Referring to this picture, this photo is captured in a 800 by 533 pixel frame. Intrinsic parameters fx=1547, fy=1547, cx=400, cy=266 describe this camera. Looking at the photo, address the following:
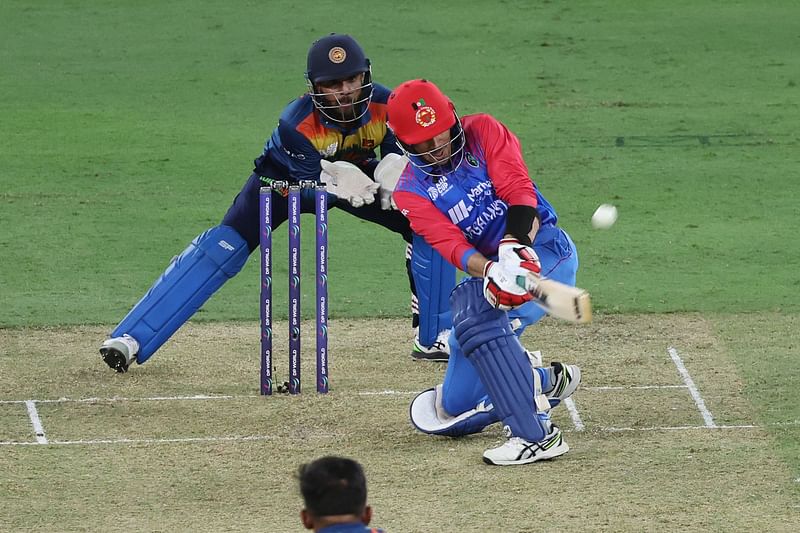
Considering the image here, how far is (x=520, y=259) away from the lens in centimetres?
671

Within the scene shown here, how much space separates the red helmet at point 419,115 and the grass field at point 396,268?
147 centimetres

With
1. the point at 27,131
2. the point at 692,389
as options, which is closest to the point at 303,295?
the point at 692,389

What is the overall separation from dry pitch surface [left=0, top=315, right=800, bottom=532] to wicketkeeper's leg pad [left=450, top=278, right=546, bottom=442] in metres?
0.21

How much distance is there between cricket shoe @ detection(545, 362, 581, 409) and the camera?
291 inches

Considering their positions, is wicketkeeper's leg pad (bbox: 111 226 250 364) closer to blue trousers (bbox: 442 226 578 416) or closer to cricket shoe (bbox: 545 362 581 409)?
blue trousers (bbox: 442 226 578 416)

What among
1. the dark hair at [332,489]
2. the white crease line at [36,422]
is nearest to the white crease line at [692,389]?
the white crease line at [36,422]

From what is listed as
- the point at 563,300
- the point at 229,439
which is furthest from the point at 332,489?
the point at 229,439

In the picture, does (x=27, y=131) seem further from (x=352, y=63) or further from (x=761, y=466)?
(x=761, y=466)

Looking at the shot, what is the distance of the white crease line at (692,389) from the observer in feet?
24.5

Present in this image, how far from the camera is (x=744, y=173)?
12750mm

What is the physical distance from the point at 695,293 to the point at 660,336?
39.4 inches

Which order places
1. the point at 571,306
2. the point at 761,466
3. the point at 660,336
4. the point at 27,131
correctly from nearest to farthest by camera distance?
the point at 571,306 → the point at 761,466 → the point at 660,336 → the point at 27,131

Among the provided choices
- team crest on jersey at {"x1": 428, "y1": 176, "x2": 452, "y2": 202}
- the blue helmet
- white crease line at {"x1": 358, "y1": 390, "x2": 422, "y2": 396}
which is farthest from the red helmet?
white crease line at {"x1": 358, "y1": 390, "x2": 422, "y2": 396}

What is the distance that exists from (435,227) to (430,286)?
1520mm
